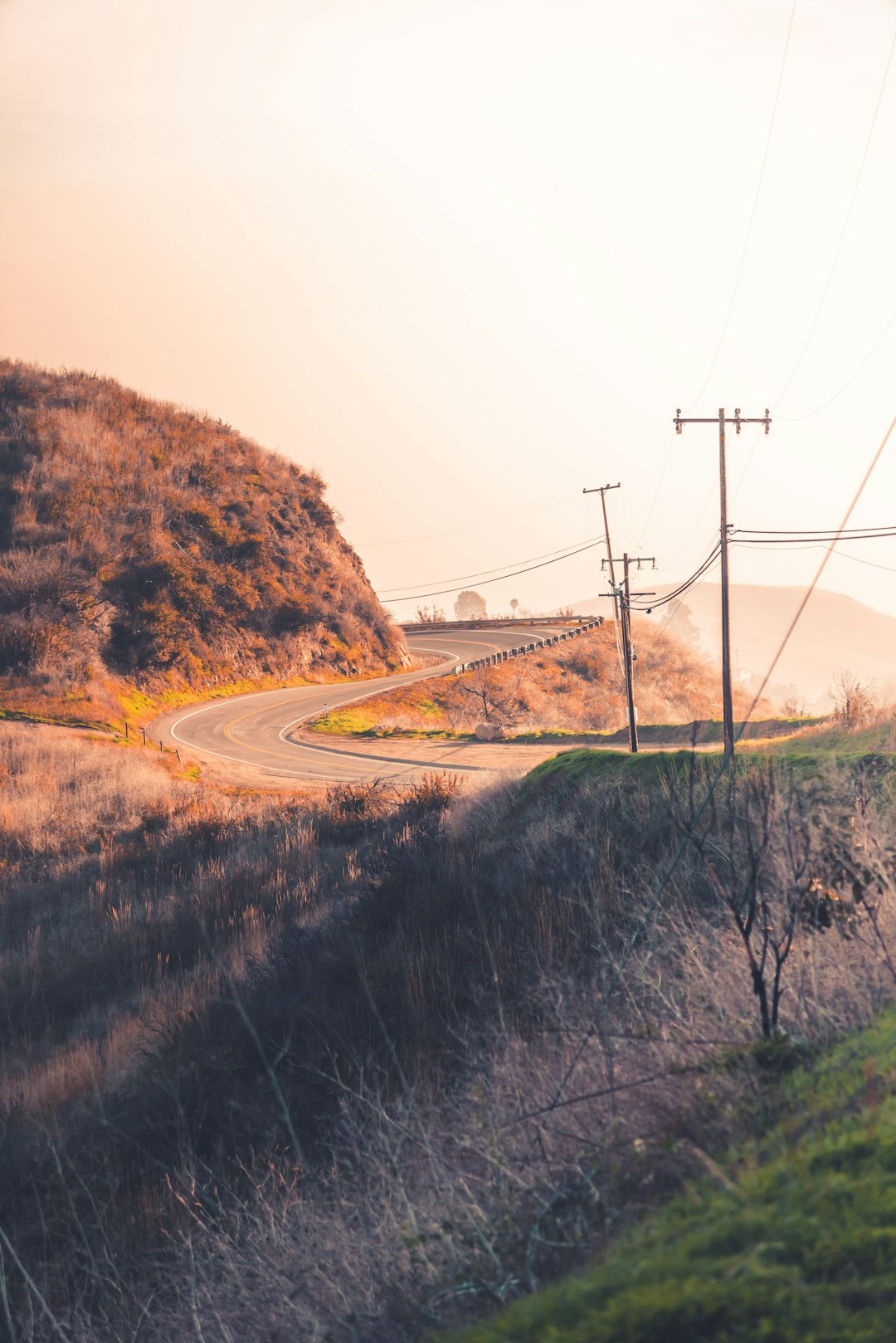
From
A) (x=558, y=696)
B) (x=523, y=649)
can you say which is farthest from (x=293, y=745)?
(x=523, y=649)

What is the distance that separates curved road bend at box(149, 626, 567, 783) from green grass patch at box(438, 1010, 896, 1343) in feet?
63.8

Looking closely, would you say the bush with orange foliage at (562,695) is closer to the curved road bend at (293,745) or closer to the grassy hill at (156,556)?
the curved road bend at (293,745)

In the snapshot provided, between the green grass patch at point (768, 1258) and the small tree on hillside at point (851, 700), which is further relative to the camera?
the small tree on hillside at point (851, 700)

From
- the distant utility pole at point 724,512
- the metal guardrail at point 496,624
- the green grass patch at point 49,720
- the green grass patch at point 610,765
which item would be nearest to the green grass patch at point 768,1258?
the green grass patch at point 610,765

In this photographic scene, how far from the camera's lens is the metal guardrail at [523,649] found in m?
46.2

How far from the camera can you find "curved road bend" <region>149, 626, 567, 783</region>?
24.0 meters

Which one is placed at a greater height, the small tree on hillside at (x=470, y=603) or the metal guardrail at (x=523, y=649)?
the small tree on hillside at (x=470, y=603)

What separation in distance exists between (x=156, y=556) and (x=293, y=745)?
679 inches

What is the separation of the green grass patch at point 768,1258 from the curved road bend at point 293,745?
19.5m

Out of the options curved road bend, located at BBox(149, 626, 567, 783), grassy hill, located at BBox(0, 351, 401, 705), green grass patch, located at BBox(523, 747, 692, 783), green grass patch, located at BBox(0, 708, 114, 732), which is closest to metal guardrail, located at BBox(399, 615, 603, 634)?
grassy hill, located at BBox(0, 351, 401, 705)

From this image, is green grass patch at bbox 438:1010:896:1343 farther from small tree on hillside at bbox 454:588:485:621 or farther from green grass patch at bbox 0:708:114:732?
small tree on hillside at bbox 454:588:485:621

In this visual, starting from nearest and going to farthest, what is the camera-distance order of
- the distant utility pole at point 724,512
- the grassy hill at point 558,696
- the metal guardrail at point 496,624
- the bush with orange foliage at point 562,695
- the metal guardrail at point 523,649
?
1. the distant utility pole at point 724,512
2. the grassy hill at point 558,696
3. the bush with orange foliage at point 562,695
4. the metal guardrail at point 523,649
5. the metal guardrail at point 496,624

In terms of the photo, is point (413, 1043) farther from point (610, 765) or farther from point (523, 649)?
point (523, 649)

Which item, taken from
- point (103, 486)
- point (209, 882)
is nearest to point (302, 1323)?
point (209, 882)
